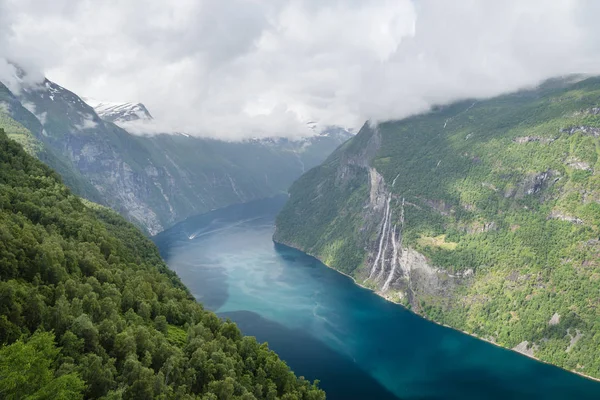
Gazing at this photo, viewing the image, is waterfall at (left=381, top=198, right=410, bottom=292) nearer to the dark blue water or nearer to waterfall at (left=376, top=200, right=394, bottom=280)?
waterfall at (left=376, top=200, right=394, bottom=280)

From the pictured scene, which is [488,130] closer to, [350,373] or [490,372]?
[490,372]

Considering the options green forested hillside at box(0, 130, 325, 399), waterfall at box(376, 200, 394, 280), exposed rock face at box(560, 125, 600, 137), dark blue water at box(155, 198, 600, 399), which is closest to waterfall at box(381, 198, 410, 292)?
waterfall at box(376, 200, 394, 280)

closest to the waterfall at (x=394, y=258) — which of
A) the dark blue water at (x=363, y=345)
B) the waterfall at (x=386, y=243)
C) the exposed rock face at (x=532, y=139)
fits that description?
the waterfall at (x=386, y=243)

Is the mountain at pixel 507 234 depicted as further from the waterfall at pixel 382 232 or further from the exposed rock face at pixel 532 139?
the waterfall at pixel 382 232

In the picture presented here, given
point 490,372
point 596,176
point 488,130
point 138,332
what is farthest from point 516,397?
point 488,130

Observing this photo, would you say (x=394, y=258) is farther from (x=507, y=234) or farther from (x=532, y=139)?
(x=532, y=139)

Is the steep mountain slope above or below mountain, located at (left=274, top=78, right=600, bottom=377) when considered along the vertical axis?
above

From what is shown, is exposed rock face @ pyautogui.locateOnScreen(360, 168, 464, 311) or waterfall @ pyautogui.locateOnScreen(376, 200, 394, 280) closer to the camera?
exposed rock face @ pyautogui.locateOnScreen(360, 168, 464, 311)
